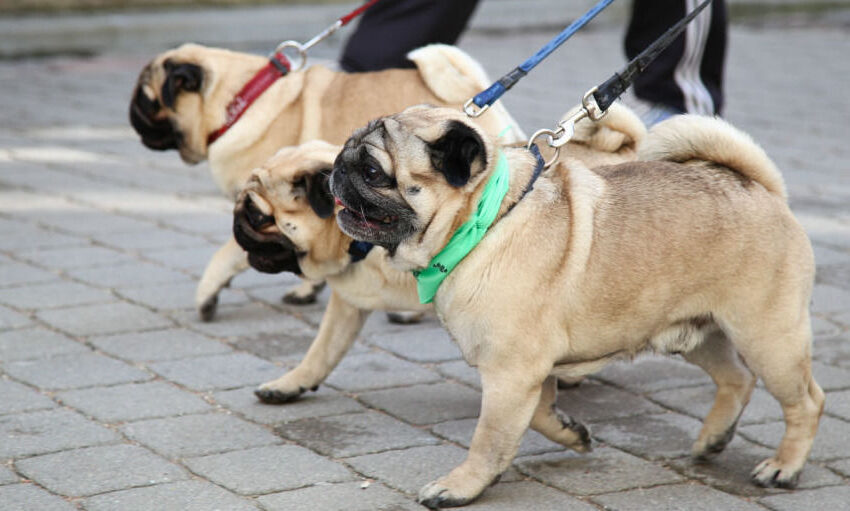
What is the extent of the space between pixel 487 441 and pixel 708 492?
716 mm

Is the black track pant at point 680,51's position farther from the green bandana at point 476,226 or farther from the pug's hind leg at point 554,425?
the green bandana at point 476,226

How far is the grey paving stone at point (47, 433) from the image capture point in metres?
3.54

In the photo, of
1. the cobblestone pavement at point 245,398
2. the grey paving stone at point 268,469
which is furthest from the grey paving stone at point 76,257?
the grey paving stone at point 268,469

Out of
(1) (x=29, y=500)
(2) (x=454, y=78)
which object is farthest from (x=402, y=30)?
(1) (x=29, y=500)

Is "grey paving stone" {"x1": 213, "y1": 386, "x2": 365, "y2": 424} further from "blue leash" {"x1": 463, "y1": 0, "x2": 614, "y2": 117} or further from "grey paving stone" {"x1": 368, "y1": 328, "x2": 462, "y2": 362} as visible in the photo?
"blue leash" {"x1": 463, "y1": 0, "x2": 614, "y2": 117}

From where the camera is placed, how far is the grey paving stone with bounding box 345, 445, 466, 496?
3.40 meters

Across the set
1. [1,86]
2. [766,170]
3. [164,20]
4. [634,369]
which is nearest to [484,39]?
[164,20]

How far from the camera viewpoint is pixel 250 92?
4.91 m

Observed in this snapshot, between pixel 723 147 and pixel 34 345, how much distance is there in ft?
9.11

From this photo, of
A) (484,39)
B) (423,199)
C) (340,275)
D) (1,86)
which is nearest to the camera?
→ (423,199)

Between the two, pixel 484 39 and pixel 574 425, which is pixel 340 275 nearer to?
pixel 574 425

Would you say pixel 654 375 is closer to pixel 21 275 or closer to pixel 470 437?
pixel 470 437

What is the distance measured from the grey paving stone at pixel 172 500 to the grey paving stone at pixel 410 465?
43cm

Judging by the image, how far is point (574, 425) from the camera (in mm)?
3543
